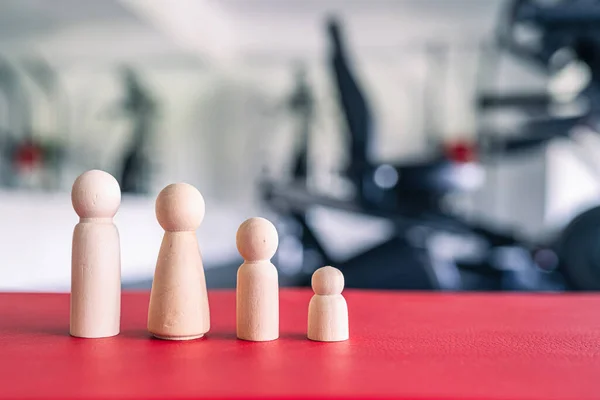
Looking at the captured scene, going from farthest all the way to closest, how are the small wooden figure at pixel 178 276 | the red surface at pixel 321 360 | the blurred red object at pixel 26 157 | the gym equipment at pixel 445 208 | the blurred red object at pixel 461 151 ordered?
the blurred red object at pixel 26 157 < the blurred red object at pixel 461 151 < the gym equipment at pixel 445 208 < the small wooden figure at pixel 178 276 < the red surface at pixel 321 360

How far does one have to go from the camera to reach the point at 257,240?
46 cm

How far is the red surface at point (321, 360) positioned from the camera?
33 centimetres

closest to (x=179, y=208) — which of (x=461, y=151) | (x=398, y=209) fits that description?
(x=398, y=209)

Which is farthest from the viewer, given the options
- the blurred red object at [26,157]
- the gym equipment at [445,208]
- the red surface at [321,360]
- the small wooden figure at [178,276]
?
the blurred red object at [26,157]

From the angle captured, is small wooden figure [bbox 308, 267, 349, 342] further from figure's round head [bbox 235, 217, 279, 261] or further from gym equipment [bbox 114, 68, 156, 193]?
gym equipment [bbox 114, 68, 156, 193]

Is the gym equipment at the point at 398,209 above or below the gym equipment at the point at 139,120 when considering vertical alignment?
below

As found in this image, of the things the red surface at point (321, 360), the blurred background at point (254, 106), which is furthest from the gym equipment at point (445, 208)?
the red surface at point (321, 360)

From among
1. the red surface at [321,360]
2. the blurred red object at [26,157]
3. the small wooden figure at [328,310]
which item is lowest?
the red surface at [321,360]

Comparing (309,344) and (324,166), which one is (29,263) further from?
(324,166)

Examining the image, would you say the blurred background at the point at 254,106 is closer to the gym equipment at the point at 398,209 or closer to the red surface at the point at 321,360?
the gym equipment at the point at 398,209

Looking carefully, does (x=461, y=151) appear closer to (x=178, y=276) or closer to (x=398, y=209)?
(x=398, y=209)

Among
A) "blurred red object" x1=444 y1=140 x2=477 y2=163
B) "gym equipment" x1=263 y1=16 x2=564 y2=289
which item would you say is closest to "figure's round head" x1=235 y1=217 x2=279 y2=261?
"gym equipment" x1=263 y1=16 x2=564 y2=289

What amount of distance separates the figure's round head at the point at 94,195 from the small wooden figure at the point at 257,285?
0.34 ft

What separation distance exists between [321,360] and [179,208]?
154 mm
